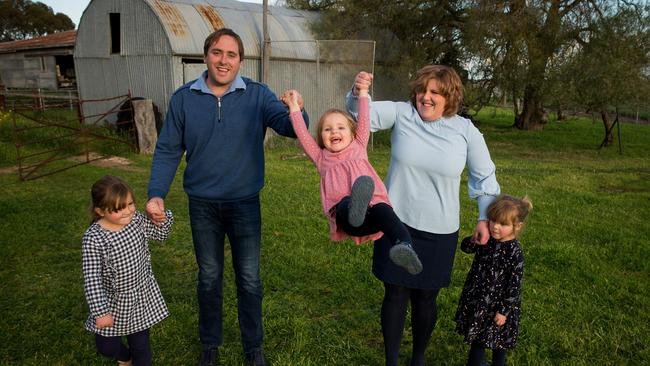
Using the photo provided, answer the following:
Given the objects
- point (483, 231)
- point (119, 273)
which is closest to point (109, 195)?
point (119, 273)

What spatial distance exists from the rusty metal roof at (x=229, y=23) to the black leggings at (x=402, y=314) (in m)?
10.9

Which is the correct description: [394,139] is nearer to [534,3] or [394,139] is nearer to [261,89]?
[261,89]

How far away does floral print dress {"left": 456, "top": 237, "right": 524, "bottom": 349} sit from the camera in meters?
2.83

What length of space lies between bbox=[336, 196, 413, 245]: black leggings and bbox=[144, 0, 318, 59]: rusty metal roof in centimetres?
1077

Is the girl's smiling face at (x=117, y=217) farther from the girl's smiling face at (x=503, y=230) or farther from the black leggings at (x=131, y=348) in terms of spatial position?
the girl's smiling face at (x=503, y=230)

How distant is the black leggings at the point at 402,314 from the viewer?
282 centimetres

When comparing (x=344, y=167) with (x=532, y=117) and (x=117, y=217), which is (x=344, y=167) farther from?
(x=532, y=117)

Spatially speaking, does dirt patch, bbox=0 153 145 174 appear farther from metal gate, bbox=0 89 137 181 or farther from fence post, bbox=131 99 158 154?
fence post, bbox=131 99 158 154

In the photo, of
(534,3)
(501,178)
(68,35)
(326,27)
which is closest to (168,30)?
(326,27)

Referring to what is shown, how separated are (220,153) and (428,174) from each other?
116 centimetres

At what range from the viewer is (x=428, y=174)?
2676 millimetres

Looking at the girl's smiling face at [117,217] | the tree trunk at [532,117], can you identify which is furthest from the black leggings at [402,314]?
the tree trunk at [532,117]

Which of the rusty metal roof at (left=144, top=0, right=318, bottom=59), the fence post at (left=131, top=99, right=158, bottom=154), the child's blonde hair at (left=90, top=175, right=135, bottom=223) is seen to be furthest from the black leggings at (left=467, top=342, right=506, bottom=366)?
the rusty metal roof at (left=144, top=0, right=318, bottom=59)

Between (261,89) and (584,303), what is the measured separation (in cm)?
311
